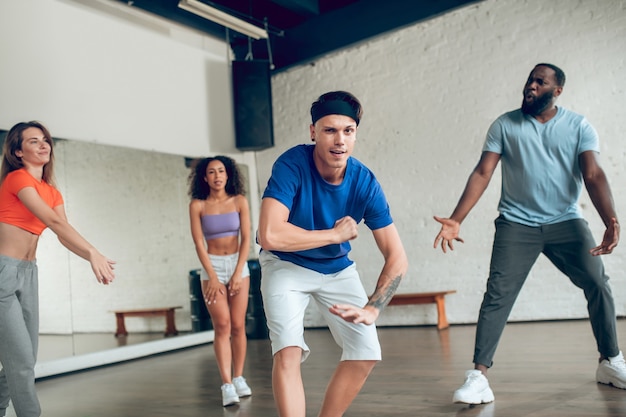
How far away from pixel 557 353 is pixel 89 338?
3912 millimetres

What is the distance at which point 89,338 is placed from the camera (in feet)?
17.4

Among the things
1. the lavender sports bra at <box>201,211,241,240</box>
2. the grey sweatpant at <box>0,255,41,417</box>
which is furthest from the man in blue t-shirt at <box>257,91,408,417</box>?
the lavender sports bra at <box>201,211,241,240</box>

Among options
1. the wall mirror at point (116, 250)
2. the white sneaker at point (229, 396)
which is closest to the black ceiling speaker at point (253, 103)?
the wall mirror at point (116, 250)

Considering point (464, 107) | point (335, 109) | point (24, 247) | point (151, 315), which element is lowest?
point (151, 315)

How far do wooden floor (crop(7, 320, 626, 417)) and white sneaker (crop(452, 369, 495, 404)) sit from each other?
36 millimetres

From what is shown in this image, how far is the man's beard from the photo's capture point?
2.97 metres

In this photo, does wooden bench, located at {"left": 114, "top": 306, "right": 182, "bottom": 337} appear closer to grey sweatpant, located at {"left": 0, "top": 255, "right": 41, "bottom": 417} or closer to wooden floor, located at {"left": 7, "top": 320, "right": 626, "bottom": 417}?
wooden floor, located at {"left": 7, "top": 320, "right": 626, "bottom": 417}

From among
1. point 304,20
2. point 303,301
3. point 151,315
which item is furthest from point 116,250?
point 303,301

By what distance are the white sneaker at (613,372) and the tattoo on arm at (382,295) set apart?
151 cm

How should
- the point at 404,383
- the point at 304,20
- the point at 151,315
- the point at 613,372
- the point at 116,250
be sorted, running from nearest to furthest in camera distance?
the point at 613,372 < the point at 404,383 < the point at 116,250 < the point at 151,315 < the point at 304,20

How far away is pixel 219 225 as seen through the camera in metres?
3.66

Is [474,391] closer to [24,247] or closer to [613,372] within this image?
[613,372]

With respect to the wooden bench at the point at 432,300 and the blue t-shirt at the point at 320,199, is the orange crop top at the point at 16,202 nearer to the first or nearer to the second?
the blue t-shirt at the point at 320,199

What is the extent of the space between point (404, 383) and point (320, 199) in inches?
68.4
